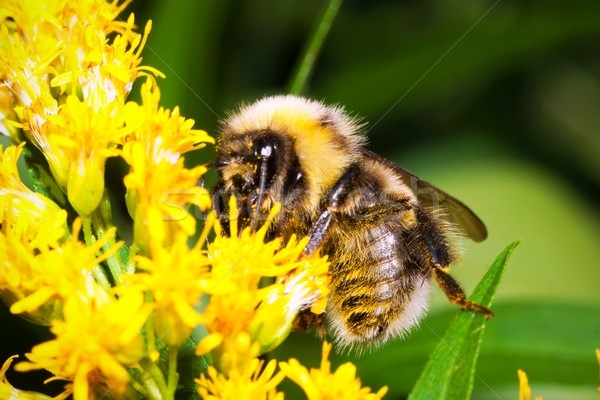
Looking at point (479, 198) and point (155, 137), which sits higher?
point (479, 198)

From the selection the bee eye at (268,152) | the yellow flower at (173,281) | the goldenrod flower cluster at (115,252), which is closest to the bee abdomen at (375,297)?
the goldenrod flower cluster at (115,252)

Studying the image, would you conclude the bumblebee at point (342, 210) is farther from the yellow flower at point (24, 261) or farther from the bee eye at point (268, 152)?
the yellow flower at point (24, 261)

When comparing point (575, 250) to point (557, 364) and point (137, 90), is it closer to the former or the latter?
point (557, 364)

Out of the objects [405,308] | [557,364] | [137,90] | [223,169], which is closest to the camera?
[223,169]

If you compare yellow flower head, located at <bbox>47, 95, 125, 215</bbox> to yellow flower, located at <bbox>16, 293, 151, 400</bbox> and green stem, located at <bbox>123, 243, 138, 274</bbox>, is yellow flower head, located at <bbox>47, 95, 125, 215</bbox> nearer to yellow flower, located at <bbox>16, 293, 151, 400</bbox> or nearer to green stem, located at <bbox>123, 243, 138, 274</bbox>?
green stem, located at <bbox>123, 243, 138, 274</bbox>

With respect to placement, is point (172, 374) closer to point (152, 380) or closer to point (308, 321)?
point (152, 380)

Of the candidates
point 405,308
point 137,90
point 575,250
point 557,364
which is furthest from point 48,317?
point 575,250

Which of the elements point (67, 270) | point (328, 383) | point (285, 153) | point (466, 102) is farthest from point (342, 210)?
point (466, 102)
